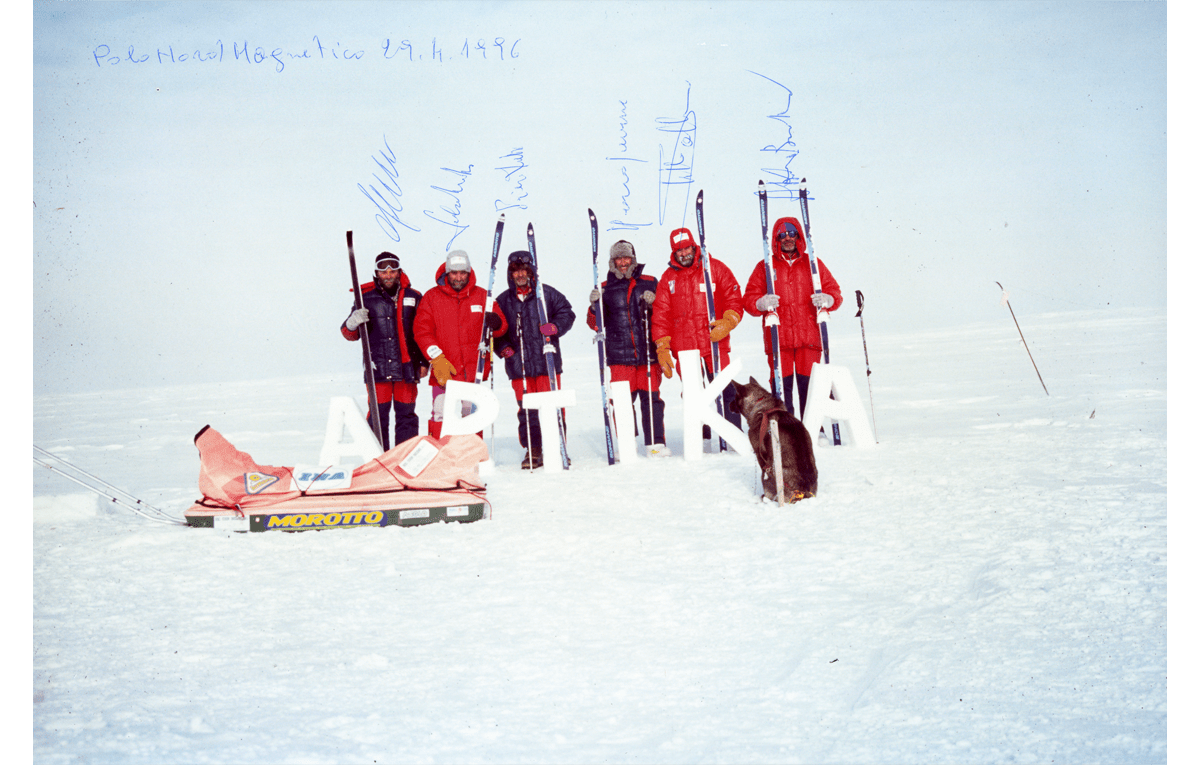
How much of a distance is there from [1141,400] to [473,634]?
23.0 ft

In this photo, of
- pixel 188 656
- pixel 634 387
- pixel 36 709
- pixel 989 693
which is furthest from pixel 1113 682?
pixel 634 387

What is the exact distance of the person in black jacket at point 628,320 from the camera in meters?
6.41

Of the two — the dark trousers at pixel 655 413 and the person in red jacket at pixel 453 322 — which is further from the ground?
the person in red jacket at pixel 453 322

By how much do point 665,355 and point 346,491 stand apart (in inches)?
98.8

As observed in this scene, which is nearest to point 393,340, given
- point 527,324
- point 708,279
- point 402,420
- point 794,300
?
point 402,420

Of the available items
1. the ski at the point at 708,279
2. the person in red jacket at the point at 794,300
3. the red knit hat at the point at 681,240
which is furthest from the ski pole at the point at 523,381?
the person in red jacket at the point at 794,300

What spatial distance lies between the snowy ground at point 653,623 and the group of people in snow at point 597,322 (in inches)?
34.4

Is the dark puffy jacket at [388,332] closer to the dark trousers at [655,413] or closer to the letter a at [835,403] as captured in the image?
the dark trousers at [655,413]

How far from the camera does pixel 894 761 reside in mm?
2127

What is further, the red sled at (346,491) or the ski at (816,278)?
the ski at (816,278)

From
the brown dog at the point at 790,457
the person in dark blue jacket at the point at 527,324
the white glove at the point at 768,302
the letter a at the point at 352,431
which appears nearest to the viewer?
the brown dog at the point at 790,457

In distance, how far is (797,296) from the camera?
20.7 feet

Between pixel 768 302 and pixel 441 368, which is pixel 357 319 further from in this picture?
pixel 768 302

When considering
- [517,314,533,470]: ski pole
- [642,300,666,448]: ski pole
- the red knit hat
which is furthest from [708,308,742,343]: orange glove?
[517,314,533,470]: ski pole
